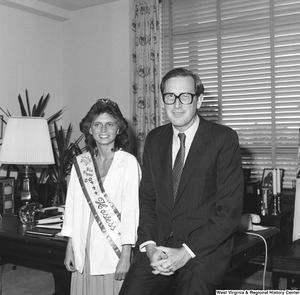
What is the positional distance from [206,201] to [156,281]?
1.37ft

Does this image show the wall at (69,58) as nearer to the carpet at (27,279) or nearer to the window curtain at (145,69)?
the window curtain at (145,69)

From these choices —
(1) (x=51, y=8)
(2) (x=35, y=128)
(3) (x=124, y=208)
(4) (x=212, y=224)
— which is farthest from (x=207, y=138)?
(1) (x=51, y=8)

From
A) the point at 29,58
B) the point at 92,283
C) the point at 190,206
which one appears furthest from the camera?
the point at 29,58

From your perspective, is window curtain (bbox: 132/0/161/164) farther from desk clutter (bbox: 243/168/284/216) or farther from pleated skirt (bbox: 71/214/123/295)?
pleated skirt (bbox: 71/214/123/295)

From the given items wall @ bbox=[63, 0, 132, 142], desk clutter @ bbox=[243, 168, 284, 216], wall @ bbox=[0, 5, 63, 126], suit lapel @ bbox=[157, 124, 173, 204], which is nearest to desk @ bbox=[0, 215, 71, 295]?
suit lapel @ bbox=[157, 124, 173, 204]

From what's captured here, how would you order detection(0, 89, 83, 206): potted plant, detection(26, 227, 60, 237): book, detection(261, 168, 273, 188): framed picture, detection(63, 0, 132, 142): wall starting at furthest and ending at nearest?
detection(63, 0, 132, 142): wall < detection(0, 89, 83, 206): potted plant < detection(261, 168, 273, 188): framed picture < detection(26, 227, 60, 237): book

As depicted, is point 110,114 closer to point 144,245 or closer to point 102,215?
point 102,215

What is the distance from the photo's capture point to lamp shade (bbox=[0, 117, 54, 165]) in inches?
135

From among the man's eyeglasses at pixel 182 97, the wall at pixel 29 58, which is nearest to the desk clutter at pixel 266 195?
the man's eyeglasses at pixel 182 97

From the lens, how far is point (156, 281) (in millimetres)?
2037

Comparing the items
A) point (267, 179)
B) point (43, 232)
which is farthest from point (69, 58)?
point (43, 232)

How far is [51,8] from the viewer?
18.9ft

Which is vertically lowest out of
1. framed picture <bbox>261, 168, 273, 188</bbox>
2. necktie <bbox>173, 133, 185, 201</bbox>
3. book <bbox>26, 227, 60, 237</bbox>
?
book <bbox>26, 227, 60, 237</bbox>

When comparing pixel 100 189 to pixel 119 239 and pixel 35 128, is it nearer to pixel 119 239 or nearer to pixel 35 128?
pixel 119 239
